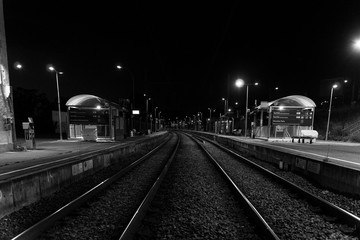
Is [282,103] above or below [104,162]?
above

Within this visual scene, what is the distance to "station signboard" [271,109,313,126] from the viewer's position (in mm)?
21375

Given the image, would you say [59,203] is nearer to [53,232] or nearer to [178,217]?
[53,232]

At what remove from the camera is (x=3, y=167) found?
8.77 meters

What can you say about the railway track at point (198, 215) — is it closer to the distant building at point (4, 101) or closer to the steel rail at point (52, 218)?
the steel rail at point (52, 218)

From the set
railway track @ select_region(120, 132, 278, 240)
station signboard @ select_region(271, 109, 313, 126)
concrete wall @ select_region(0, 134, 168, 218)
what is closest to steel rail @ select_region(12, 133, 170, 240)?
concrete wall @ select_region(0, 134, 168, 218)

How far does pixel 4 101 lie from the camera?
1266 centimetres

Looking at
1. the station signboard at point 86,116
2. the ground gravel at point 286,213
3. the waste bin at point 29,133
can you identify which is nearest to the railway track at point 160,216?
A: the ground gravel at point 286,213

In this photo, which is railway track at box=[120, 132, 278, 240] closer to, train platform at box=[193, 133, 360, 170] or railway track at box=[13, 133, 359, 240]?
railway track at box=[13, 133, 359, 240]

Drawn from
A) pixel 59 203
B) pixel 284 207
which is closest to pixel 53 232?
pixel 59 203

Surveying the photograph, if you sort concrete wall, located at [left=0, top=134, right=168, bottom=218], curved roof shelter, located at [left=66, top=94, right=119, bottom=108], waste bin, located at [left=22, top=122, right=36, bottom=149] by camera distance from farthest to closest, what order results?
curved roof shelter, located at [left=66, top=94, right=119, bottom=108], waste bin, located at [left=22, top=122, right=36, bottom=149], concrete wall, located at [left=0, top=134, right=168, bottom=218]

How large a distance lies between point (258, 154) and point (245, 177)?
268 inches

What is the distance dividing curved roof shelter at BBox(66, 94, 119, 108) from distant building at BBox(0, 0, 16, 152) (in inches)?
307

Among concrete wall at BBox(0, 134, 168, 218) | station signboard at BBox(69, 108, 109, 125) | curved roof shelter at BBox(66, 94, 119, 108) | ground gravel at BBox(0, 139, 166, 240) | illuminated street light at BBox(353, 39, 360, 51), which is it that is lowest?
ground gravel at BBox(0, 139, 166, 240)

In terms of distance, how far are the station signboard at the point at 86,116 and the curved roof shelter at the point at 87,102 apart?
0.71 meters
